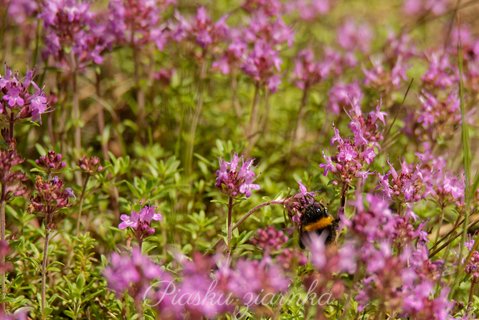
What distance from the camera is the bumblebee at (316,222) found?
3023 millimetres

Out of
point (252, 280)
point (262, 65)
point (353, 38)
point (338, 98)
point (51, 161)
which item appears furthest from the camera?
point (353, 38)

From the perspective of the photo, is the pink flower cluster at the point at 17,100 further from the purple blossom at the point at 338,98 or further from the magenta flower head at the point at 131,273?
the purple blossom at the point at 338,98

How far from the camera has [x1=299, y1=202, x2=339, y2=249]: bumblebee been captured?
302cm

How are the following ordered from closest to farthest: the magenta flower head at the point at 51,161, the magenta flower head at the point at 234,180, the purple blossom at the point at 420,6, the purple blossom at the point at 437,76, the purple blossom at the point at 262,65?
the magenta flower head at the point at 234,180
the magenta flower head at the point at 51,161
the purple blossom at the point at 262,65
the purple blossom at the point at 437,76
the purple blossom at the point at 420,6

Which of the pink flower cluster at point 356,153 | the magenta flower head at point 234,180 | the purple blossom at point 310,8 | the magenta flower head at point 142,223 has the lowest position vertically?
the magenta flower head at point 142,223

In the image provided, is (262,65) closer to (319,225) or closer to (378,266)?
(319,225)

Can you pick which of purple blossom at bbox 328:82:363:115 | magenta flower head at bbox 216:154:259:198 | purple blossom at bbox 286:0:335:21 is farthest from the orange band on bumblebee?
purple blossom at bbox 286:0:335:21

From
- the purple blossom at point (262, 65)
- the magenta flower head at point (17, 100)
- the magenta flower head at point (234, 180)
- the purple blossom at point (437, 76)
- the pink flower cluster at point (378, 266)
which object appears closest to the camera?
→ the pink flower cluster at point (378, 266)

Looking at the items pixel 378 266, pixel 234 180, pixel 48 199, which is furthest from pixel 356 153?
pixel 48 199

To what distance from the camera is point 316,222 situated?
304 cm

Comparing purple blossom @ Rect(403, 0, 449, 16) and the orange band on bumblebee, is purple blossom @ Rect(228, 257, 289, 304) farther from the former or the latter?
purple blossom @ Rect(403, 0, 449, 16)

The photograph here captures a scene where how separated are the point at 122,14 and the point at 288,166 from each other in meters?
1.71

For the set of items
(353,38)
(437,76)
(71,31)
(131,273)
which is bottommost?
(131,273)

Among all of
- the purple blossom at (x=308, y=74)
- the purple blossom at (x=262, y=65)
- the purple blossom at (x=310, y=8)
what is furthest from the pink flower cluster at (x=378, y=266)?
the purple blossom at (x=310, y=8)
